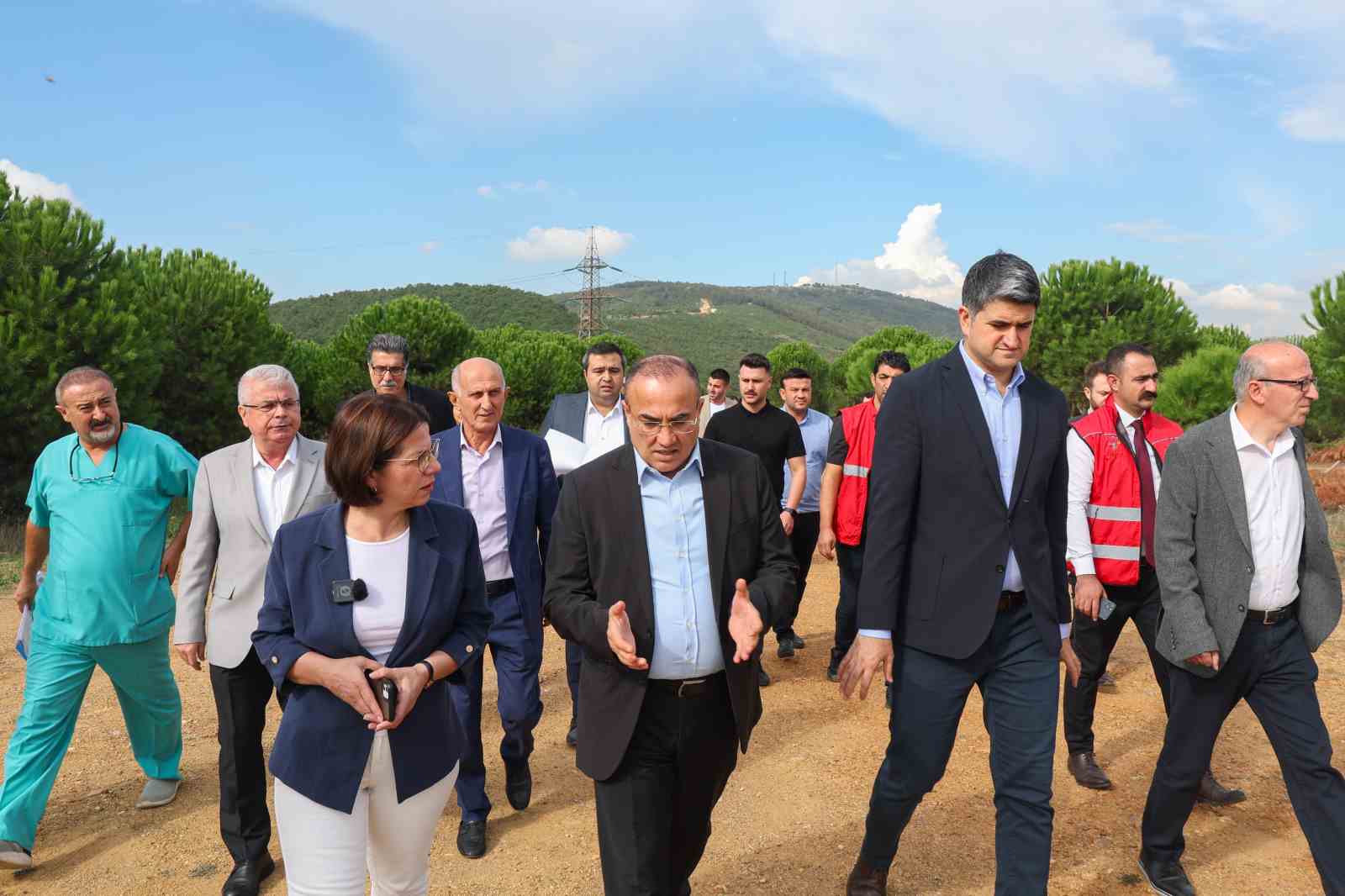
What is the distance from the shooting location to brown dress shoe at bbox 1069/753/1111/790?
15.5 ft

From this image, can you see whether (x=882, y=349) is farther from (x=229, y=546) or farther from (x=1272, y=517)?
(x=229, y=546)

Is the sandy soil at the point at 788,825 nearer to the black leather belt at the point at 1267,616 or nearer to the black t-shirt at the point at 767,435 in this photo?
the black leather belt at the point at 1267,616

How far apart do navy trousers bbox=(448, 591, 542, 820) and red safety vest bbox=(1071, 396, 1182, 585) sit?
2.75m

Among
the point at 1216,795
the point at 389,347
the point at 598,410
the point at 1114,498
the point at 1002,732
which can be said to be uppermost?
the point at 389,347

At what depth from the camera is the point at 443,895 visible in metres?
3.76

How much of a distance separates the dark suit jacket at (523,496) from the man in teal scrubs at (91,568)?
3.82 ft

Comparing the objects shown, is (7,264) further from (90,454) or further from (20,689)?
(90,454)

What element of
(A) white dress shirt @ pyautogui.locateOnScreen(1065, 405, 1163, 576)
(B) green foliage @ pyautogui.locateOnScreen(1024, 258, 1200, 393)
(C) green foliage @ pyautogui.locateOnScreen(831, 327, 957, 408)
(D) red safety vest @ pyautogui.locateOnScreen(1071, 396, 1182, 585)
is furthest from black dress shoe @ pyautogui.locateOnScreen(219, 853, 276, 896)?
(C) green foliage @ pyautogui.locateOnScreen(831, 327, 957, 408)

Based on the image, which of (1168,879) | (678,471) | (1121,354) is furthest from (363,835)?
(1121,354)

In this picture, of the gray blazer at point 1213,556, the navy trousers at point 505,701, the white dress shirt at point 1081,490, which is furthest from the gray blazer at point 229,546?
the white dress shirt at point 1081,490

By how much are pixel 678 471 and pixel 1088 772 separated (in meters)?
3.31

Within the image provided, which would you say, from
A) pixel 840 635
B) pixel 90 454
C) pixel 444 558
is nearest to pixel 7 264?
pixel 90 454

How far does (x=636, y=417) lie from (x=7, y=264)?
48.5 ft

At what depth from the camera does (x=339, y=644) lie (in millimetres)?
2490
